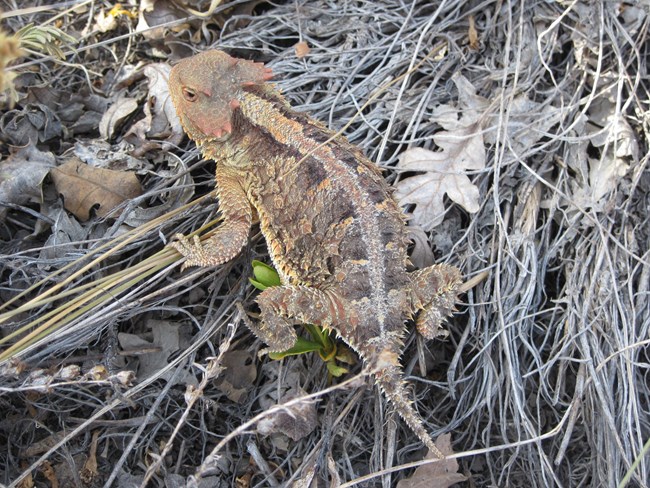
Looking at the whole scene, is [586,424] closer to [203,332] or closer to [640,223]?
[640,223]

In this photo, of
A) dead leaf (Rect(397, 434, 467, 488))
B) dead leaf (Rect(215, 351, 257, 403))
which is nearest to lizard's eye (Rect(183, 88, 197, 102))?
dead leaf (Rect(215, 351, 257, 403))

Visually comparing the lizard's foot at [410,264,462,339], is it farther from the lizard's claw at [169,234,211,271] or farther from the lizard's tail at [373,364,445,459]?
the lizard's claw at [169,234,211,271]

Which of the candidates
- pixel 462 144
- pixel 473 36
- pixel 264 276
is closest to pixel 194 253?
pixel 264 276

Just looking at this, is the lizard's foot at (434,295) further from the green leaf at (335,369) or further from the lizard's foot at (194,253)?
the lizard's foot at (194,253)

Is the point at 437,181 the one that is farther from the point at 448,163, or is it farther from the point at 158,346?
the point at 158,346

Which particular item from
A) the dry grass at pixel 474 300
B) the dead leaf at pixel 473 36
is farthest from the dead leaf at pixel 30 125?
the dead leaf at pixel 473 36

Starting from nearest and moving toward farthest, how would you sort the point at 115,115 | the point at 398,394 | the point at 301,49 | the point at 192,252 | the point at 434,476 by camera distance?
1. the point at 398,394
2. the point at 434,476
3. the point at 192,252
4. the point at 115,115
5. the point at 301,49
